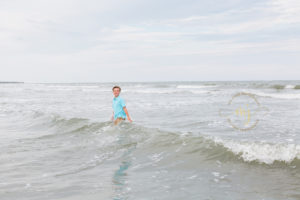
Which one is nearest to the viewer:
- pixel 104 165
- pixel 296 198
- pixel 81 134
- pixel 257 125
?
pixel 296 198

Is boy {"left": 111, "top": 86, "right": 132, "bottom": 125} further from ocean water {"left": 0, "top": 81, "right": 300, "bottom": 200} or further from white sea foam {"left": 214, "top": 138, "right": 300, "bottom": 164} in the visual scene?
white sea foam {"left": 214, "top": 138, "right": 300, "bottom": 164}

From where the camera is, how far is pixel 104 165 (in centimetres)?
585

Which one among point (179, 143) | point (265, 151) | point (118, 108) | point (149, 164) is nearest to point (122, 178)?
point (149, 164)

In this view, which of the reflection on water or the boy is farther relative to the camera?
the boy

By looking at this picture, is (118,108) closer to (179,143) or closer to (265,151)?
(179,143)

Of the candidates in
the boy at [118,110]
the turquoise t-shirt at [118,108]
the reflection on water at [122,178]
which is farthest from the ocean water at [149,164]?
the turquoise t-shirt at [118,108]

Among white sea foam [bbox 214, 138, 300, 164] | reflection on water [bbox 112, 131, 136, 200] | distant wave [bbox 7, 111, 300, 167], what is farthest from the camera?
Result: distant wave [bbox 7, 111, 300, 167]

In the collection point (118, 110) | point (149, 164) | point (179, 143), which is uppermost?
point (118, 110)

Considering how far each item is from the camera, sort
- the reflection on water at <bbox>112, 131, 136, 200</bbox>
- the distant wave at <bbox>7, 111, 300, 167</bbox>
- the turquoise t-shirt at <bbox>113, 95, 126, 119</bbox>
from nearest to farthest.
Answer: the reflection on water at <bbox>112, 131, 136, 200</bbox> < the distant wave at <bbox>7, 111, 300, 167</bbox> < the turquoise t-shirt at <bbox>113, 95, 126, 119</bbox>

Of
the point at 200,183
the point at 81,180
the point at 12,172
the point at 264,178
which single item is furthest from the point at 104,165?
the point at 264,178

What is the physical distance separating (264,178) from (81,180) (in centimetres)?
295

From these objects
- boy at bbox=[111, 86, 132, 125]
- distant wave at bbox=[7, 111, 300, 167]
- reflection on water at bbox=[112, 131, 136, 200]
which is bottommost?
reflection on water at bbox=[112, 131, 136, 200]

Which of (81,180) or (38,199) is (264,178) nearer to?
(81,180)

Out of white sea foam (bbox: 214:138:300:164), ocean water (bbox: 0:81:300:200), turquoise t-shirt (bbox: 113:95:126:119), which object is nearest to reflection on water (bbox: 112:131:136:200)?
ocean water (bbox: 0:81:300:200)
